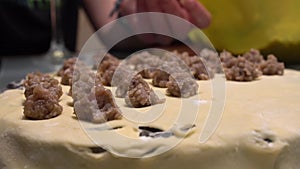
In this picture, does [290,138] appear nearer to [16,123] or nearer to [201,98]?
[201,98]

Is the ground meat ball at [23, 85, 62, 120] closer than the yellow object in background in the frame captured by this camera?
Yes

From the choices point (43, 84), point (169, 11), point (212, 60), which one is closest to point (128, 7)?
point (169, 11)

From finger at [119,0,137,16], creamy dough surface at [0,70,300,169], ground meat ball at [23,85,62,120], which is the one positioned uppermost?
finger at [119,0,137,16]

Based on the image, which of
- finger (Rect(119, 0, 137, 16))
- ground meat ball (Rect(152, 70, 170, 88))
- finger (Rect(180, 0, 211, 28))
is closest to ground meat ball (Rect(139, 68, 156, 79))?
ground meat ball (Rect(152, 70, 170, 88))

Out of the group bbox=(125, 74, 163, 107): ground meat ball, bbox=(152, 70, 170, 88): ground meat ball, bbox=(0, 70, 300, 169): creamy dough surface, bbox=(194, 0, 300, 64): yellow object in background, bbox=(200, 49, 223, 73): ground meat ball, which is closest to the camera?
bbox=(0, 70, 300, 169): creamy dough surface

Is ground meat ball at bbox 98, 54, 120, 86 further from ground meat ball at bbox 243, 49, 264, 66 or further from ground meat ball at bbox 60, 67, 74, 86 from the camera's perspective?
ground meat ball at bbox 243, 49, 264, 66
